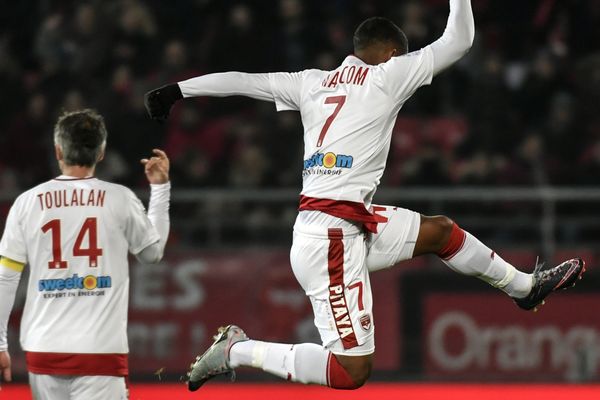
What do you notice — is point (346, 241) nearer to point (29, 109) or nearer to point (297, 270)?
point (297, 270)

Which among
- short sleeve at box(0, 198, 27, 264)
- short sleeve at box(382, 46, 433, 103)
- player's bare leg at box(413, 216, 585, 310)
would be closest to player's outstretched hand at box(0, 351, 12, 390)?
short sleeve at box(0, 198, 27, 264)

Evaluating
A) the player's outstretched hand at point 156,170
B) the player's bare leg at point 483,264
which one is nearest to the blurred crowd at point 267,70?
the player's bare leg at point 483,264

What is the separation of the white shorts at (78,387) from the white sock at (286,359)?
3.09 feet

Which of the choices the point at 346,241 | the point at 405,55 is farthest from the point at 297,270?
the point at 405,55

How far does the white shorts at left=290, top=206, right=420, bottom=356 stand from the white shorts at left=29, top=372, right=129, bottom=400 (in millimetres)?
1110

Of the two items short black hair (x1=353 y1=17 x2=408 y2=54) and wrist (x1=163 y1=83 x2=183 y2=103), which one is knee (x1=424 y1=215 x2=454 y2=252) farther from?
wrist (x1=163 y1=83 x2=183 y2=103)

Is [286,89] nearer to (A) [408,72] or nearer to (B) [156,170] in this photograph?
(A) [408,72]

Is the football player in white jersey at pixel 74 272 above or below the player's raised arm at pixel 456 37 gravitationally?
below

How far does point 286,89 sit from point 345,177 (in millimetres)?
512

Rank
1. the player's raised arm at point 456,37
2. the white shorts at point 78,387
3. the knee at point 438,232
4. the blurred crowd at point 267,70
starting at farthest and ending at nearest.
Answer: the blurred crowd at point 267,70, the knee at point 438,232, the player's raised arm at point 456,37, the white shorts at point 78,387

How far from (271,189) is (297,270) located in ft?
14.9

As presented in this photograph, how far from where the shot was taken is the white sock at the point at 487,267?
19.6 feet

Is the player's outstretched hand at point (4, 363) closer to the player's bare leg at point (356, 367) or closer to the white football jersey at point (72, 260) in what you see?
the white football jersey at point (72, 260)

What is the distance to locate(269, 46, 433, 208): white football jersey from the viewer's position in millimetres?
5719
